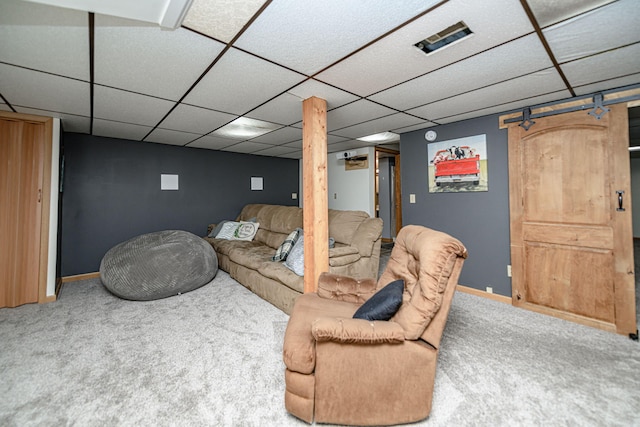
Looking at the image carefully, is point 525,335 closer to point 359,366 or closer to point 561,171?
point 561,171

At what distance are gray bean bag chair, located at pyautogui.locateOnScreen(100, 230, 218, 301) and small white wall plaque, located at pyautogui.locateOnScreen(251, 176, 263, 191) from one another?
2501 millimetres

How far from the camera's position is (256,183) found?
238 inches

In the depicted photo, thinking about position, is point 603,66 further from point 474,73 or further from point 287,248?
point 287,248

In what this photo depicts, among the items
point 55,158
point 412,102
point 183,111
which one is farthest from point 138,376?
point 412,102

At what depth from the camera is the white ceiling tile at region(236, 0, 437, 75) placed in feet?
4.57

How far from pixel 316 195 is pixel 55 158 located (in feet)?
11.0

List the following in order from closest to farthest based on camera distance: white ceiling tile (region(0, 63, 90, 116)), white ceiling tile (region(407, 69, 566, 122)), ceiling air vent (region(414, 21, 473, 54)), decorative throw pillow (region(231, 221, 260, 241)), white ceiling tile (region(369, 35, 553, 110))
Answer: ceiling air vent (region(414, 21, 473, 54)) → white ceiling tile (region(369, 35, 553, 110)) → white ceiling tile (region(0, 63, 90, 116)) → white ceiling tile (region(407, 69, 566, 122)) → decorative throw pillow (region(231, 221, 260, 241))

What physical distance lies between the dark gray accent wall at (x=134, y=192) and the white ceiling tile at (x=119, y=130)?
265 mm

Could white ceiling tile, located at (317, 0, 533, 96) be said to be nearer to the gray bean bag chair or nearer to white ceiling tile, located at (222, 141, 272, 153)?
the gray bean bag chair

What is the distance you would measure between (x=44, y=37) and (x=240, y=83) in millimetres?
1217

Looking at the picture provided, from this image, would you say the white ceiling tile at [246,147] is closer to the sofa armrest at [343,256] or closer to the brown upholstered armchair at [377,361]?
the sofa armrest at [343,256]

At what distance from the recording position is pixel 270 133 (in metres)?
4.11

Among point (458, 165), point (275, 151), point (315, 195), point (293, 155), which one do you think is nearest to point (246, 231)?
point (275, 151)

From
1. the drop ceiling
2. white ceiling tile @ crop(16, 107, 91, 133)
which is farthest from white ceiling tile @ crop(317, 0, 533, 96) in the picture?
white ceiling tile @ crop(16, 107, 91, 133)
